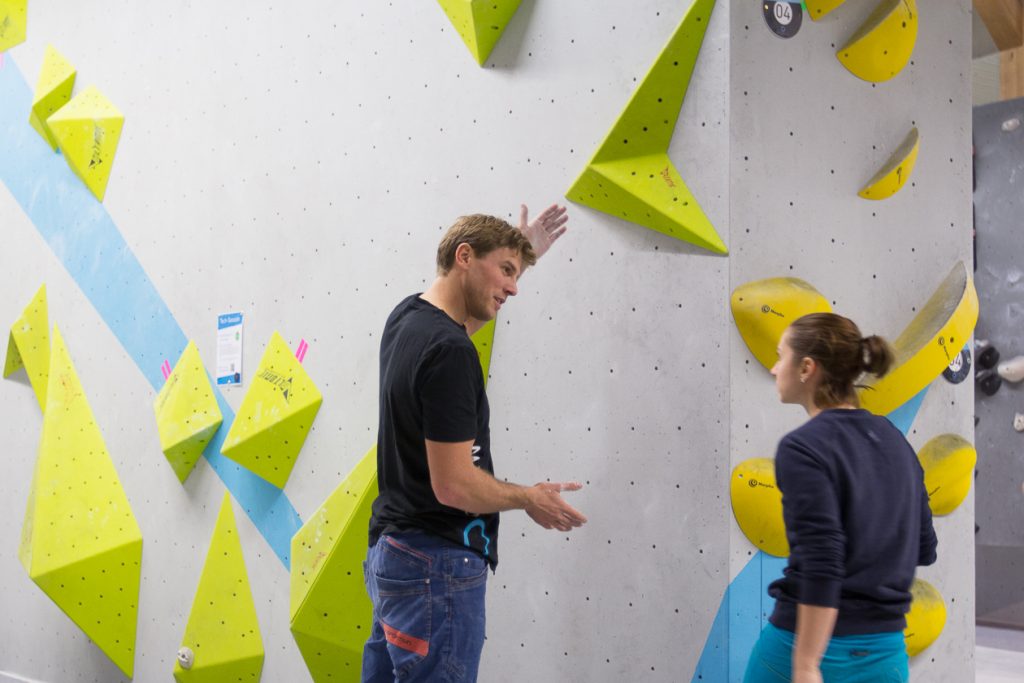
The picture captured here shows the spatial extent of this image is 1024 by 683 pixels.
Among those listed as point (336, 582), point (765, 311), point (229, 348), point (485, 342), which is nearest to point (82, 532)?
point (229, 348)

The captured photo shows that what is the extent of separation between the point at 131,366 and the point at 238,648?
1.09 meters

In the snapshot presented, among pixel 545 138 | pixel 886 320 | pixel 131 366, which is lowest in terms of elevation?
pixel 131 366

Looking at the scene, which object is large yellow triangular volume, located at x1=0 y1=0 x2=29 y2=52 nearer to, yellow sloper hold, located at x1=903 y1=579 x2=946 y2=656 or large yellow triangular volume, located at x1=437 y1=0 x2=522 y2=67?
large yellow triangular volume, located at x1=437 y1=0 x2=522 y2=67

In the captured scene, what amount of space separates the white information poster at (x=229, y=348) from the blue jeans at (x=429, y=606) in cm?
154

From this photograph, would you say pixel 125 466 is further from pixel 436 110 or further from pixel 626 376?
pixel 626 376

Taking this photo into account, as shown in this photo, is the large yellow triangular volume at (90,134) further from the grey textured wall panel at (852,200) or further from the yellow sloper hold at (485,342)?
the grey textured wall panel at (852,200)

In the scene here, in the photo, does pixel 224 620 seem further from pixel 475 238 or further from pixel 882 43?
pixel 882 43

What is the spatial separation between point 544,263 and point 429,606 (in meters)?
0.95

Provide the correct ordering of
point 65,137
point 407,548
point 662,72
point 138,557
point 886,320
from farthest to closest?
point 65,137 → point 138,557 → point 886,320 → point 662,72 → point 407,548

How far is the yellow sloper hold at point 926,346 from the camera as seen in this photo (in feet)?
8.16

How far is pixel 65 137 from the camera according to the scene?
4.12 meters

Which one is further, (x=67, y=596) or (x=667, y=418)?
(x=67, y=596)

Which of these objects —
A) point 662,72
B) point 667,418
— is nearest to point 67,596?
point 667,418

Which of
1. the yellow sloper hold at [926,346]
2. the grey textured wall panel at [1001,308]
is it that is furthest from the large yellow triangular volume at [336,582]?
the grey textured wall panel at [1001,308]
